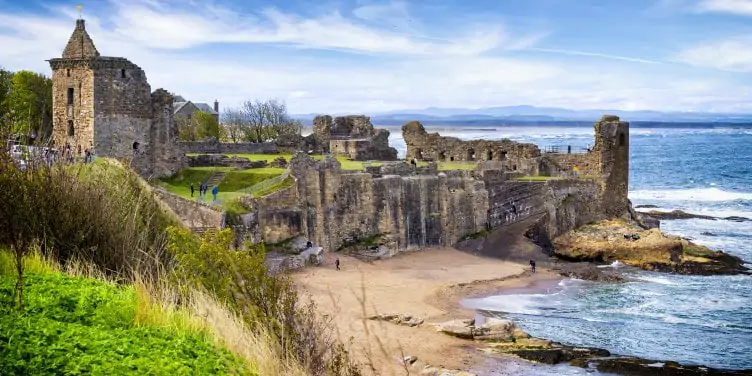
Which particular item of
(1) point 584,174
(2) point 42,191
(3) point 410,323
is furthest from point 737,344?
(1) point 584,174

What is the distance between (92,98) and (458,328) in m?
15.9

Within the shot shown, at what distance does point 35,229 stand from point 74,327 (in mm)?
5697

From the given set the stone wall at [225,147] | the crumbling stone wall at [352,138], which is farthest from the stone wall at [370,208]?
the stone wall at [225,147]

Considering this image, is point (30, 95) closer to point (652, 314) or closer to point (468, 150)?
point (468, 150)

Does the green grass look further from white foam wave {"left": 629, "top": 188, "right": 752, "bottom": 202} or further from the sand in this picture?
white foam wave {"left": 629, "top": 188, "right": 752, "bottom": 202}

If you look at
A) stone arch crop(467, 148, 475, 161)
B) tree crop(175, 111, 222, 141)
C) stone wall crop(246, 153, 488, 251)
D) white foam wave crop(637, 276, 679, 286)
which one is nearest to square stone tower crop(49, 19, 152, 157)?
stone wall crop(246, 153, 488, 251)

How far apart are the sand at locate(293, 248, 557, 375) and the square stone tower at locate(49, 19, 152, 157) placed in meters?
8.52

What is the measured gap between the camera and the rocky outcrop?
→ 39.4m

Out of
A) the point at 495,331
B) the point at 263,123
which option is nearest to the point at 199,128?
the point at 263,123

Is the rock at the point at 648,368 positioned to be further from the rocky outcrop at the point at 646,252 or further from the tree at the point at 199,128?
the tree at the point at 199,128

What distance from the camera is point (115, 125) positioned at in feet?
114

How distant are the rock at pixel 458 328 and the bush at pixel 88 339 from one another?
15.0 m

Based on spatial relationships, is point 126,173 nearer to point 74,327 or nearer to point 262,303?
point 262,303

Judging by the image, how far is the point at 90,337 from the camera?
32.8 ft
